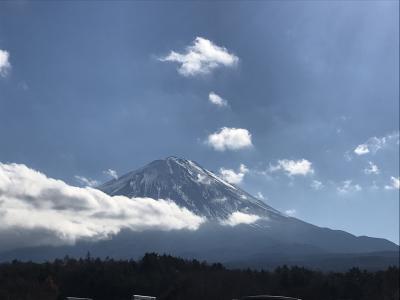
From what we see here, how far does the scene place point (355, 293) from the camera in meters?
134

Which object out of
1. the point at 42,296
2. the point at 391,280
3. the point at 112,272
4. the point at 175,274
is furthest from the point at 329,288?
the point at 42,296

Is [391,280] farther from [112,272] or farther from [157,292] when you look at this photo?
[112,272]

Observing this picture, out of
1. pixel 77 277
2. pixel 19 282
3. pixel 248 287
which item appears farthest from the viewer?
pixel 248 287

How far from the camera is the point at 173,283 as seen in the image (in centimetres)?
14000

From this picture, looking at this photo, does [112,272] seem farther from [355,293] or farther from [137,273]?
[355,293]

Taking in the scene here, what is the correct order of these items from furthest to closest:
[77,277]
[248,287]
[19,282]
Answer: [248,287] → [77,277] → [19,282]

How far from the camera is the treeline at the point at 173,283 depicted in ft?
434

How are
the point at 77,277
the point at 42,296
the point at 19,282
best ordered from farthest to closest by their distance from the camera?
the point at 77,277, the point at 19,282, the point at 42,296

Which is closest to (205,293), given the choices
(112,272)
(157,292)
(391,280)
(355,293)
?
(157,292)

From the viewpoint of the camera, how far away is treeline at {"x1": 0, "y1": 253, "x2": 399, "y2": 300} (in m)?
132

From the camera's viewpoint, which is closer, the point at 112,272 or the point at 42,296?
the point at 42,296

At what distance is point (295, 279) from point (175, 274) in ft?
92.9

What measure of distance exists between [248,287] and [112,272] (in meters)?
33.1

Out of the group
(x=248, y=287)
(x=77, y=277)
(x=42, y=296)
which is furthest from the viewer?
(x=248, y=287)
